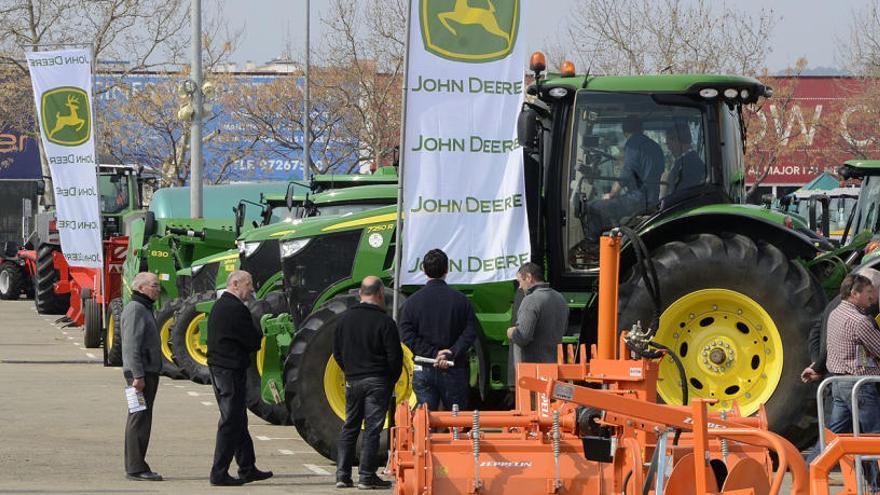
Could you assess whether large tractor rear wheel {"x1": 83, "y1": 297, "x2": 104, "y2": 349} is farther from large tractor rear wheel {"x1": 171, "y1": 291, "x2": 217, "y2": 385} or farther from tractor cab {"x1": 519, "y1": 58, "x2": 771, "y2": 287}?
tractor cab {"x1": 519, "y1": 58, "x2": 771, "y2": 287}

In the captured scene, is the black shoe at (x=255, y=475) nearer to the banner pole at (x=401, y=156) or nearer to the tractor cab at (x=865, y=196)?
the banner pole at (x=401, y=156)

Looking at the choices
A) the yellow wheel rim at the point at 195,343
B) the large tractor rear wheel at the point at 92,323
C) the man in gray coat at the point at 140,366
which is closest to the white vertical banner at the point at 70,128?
the yellow wheel rim at the point at 195,343

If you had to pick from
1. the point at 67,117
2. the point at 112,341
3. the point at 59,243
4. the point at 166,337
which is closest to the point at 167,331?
the point at 166,337

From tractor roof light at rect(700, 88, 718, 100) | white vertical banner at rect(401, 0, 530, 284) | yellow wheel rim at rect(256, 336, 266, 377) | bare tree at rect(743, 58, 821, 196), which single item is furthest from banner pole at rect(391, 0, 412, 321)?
bare tree at rect(743, 58, 821, 196)

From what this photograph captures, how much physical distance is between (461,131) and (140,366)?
302 cm

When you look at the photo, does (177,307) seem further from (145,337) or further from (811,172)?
(811,172)

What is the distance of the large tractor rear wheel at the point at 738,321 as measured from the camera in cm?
1243

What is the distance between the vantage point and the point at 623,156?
13.5 metres

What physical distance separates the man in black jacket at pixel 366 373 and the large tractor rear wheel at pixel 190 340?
286 inches

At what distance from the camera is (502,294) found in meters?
13.5

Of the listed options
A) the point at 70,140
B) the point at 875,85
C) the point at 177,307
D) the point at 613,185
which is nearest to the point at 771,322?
the point at 613,185

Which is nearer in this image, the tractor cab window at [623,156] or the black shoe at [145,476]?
the black shoe at [145,476]

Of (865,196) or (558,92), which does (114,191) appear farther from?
(558,92)

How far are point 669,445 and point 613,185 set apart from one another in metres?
4.86
